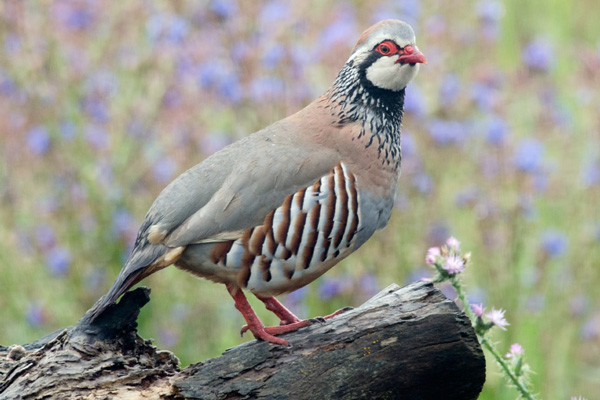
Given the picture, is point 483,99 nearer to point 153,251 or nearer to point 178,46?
point 178,46

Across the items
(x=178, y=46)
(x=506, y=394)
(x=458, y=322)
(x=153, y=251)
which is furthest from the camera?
(x=178, y=46)

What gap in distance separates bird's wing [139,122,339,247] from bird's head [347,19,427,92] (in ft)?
1.60

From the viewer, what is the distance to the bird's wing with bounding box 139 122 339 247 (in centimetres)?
357

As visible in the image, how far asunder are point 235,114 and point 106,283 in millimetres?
1369

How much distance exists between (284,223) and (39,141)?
7.71 feet

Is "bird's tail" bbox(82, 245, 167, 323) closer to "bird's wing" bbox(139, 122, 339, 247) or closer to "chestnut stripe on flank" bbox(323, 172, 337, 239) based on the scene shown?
"bird's wing" bbox(139, 122, 339, 247)

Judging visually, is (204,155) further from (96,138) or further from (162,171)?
(96,138)

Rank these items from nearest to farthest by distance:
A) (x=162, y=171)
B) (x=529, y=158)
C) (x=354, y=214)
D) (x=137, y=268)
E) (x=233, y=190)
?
(x=137, y=268) → (x=233, y=190) → (x=354, y=214) → (x=529, y=158) → (x=162, y=171)

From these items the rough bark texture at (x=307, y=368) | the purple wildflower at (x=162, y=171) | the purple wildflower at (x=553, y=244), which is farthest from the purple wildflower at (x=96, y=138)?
the purple wildflower at (x=553, y=244)

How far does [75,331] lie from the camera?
332cm

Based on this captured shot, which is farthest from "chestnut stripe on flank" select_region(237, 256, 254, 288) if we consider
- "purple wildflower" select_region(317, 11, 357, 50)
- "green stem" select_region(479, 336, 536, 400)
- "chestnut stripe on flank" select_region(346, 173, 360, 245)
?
"purple wildflower" select_region(317, 11, 357, 50)

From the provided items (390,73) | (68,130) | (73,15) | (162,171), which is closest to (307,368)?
(390,73)

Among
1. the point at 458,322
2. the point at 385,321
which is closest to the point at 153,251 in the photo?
the point at 385,321

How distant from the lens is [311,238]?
365 centimetres
